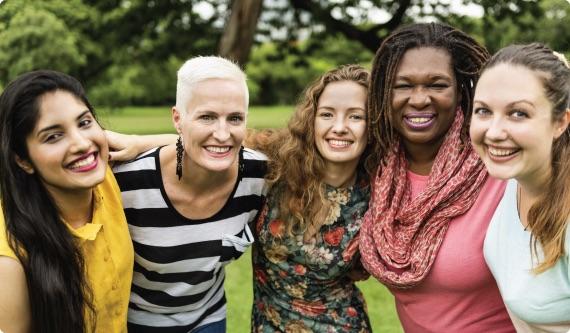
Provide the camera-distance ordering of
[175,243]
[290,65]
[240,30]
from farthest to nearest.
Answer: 1. [290,65]
2. [240,30]
3. [175,243]

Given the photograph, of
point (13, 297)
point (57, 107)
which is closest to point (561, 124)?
point (57, 107)

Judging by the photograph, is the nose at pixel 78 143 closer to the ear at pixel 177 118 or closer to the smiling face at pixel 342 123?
the ear at pixel 177 118

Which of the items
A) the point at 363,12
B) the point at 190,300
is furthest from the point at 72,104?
the point at 363,12

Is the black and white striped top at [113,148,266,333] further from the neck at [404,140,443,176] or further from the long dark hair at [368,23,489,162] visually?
the neck at [404,140,443,176]

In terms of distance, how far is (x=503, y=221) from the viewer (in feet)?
8.50

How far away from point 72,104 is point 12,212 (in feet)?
1.67

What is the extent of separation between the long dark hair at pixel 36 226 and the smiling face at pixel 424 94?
1.55 metres

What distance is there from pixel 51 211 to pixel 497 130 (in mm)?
1848

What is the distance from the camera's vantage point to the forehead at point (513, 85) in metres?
2.30

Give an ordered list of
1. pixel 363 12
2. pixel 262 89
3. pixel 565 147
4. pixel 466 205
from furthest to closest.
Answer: pixel 262 89 → pixel 363 12 → pixel 466 205 → pixel 565 147

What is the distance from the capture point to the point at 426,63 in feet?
9.71

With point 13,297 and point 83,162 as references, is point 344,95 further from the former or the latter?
point 13,297

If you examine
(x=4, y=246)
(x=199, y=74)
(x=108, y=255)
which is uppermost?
(x=199, y=74)

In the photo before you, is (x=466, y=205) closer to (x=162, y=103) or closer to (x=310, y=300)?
(x=310, y=300)
